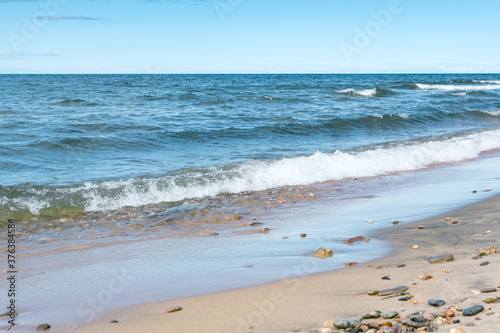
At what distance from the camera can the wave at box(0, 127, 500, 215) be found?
8.18 meters

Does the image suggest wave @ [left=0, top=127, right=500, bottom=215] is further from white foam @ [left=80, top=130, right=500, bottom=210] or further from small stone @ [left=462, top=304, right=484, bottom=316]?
small stone @ [left=462, top=304, right=484, bottom=316]

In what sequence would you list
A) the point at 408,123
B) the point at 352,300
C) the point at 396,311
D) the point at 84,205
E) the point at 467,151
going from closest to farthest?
the point at 396,311 → the point at 352,300 → the point at 84,205 → the point at 467,151 → the point at 408,123

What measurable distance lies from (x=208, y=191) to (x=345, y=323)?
614cm

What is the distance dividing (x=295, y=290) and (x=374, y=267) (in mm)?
962

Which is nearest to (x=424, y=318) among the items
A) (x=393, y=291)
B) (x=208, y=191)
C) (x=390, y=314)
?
(x=390, y=314)

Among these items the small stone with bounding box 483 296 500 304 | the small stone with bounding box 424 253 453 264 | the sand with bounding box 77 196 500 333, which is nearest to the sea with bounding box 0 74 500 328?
the sand with bounding box 77 196 500 333

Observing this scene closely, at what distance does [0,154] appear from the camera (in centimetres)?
1200

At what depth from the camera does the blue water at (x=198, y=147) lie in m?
8.98

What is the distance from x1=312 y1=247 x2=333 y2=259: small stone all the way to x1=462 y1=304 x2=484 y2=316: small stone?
197cm

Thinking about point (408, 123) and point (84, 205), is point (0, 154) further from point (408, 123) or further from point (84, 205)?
point (408, 123)

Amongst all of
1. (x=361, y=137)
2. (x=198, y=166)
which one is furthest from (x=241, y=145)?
(x=361, y=137)

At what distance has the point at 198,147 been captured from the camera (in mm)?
Answer: 14406

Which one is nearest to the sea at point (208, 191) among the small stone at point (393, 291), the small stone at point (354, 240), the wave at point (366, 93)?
the small stone at point (354, 240)

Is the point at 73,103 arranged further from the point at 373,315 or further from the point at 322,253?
the point at 373,315
